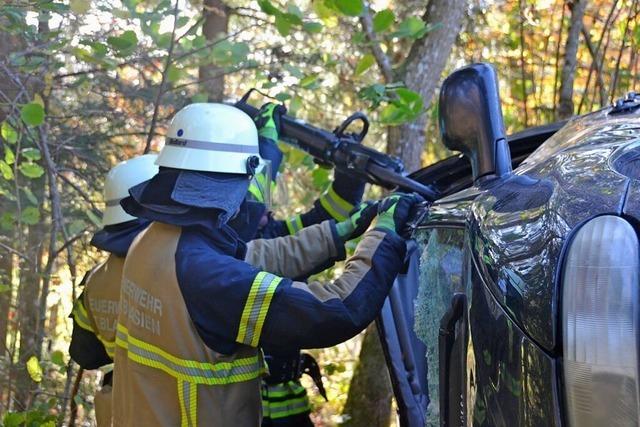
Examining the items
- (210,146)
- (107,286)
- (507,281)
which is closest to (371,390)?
(107,286)

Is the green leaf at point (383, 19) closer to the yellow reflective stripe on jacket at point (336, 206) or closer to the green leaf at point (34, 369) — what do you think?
the yellow reflective stripe on jacket at point (336, 206)

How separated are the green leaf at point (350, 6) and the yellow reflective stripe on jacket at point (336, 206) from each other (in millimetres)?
864

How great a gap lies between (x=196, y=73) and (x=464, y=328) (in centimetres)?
491

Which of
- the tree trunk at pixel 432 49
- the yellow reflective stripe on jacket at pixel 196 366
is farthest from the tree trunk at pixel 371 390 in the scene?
the yellow reflective stripe on jacket at pixel 196 366

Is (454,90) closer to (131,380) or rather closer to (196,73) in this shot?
(131,380)

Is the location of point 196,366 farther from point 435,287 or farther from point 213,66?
point 213,66

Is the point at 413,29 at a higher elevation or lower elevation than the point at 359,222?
higher

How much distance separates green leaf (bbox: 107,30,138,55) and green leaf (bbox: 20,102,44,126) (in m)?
0.42

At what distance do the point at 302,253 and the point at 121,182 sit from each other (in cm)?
81

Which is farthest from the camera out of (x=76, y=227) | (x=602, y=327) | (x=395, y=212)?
→ (x=76, y=227)

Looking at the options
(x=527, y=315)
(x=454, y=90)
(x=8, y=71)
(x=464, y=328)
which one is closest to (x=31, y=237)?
(x=8, y=71)

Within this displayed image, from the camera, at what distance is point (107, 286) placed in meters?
3.46

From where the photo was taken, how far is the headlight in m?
1.38

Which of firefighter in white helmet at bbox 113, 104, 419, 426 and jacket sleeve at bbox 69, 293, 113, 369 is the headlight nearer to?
firefighter in white helmet at bbox 113, 104, 419, 426
